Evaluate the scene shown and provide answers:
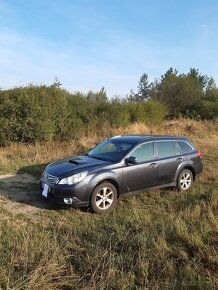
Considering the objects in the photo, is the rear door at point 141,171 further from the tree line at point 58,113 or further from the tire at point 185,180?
the tree line at point 58,113

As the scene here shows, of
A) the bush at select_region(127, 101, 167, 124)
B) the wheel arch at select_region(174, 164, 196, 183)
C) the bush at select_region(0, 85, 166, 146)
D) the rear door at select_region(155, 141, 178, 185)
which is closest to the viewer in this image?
the rear door at select_region(155, 141, 178, 185)

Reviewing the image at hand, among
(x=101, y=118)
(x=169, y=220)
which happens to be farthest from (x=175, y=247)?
(x=101, y=118)

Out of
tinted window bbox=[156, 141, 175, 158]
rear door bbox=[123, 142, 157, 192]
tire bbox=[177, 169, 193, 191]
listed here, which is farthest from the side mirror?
tire bbox=[177, 169, 193, 191]

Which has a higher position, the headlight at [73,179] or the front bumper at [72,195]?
the headlight at [73,179]

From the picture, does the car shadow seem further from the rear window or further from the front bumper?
the rear window

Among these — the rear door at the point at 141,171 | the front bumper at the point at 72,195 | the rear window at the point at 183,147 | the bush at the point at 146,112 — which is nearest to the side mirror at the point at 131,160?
the rear door at the point at 141,171

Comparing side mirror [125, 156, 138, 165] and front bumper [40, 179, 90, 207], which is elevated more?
side mirror [125, 156, 138, 165]

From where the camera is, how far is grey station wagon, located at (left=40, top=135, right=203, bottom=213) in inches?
286

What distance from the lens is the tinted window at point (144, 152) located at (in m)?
8.23

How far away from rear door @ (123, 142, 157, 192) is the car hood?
0.57 metres

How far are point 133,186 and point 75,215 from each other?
1.60m

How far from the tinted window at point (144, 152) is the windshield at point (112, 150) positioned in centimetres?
19

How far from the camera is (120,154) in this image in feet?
26.6

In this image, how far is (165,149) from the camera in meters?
8.95
